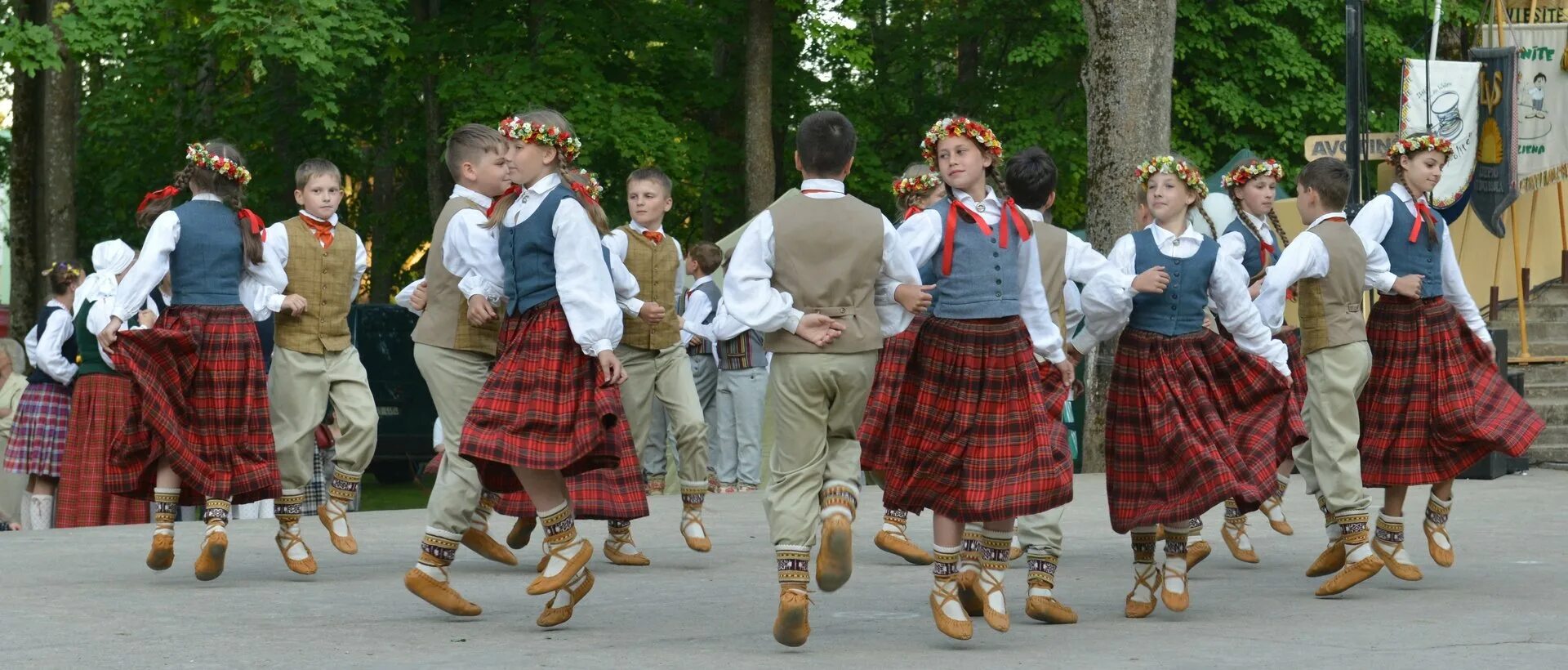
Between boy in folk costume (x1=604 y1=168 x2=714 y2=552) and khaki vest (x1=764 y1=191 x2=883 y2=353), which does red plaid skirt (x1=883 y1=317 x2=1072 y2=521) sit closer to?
khaki vest (x1=764 y1=191 x2=883 y2=353)

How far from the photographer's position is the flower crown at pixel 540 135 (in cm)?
685

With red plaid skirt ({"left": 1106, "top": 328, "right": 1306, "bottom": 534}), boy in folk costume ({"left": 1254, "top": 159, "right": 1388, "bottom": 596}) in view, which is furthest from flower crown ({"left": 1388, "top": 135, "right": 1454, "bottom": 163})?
red plaid skirt ({"left": 1106, "top": 328, "right": 1306, "bottom": 534})

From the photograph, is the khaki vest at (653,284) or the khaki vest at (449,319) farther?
the khaki vest at (653,284)

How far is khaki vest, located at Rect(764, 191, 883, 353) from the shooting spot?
6.43 metres

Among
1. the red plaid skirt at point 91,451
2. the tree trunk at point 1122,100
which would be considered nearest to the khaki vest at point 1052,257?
the red plaid skirt at point 91,451

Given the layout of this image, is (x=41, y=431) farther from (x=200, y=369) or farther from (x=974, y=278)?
(x=974, y=278)

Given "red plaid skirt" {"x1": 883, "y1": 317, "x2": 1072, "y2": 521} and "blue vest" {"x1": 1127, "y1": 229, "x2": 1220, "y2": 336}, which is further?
"blue vest" {"x1": 1127, "y1": 229, "x2": 1220, "y2": 336}

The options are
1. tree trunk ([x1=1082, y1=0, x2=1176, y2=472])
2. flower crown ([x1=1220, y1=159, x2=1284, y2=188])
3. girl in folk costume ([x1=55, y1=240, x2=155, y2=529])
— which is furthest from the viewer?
tree trunk ([x1=1082, y1=0, x2=1176, y2=472])

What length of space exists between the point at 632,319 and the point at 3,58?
1181 centimetres

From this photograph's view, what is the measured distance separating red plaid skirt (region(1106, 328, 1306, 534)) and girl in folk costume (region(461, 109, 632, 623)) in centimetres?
187

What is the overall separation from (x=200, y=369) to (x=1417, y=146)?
518 centimetres

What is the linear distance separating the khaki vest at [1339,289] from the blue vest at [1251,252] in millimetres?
1443

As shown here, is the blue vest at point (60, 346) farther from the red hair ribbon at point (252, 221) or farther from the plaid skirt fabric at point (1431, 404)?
the plaid skirt fabric at point (1431, 404)

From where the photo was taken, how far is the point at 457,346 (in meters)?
7.95
